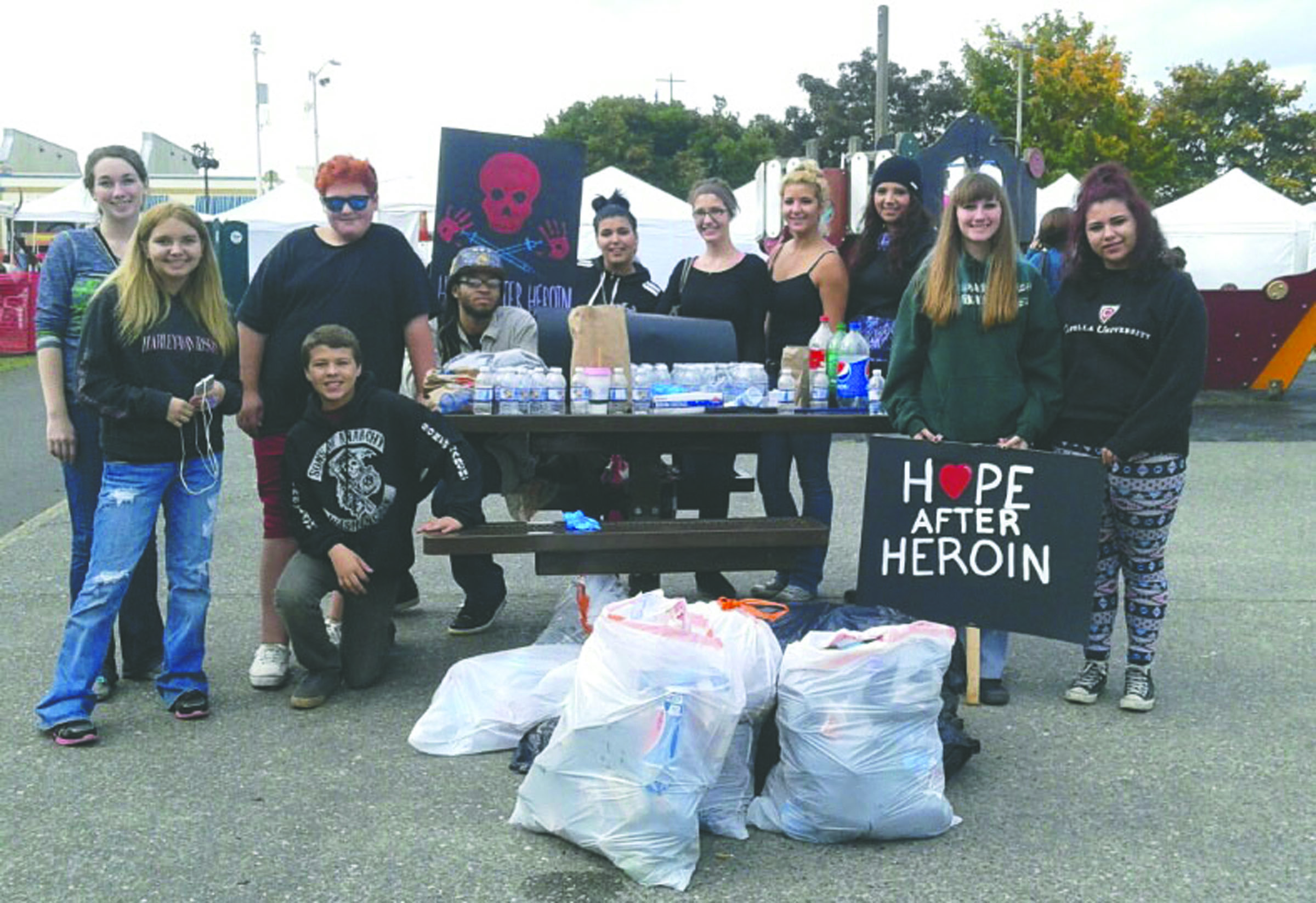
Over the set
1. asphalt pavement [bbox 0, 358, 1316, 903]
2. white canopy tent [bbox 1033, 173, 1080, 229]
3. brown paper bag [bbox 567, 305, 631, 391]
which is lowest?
asphalt pavement [bbox 0, 358, 1316, 903]

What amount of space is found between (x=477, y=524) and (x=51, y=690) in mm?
1499

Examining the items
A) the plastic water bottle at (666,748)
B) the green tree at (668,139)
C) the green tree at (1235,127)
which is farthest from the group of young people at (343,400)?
the green tree at (668,139)

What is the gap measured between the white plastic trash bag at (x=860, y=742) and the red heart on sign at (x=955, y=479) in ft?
3.52

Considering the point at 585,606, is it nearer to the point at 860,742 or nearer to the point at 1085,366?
the point at 860,742

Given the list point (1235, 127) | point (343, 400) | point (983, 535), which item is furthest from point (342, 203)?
point (1235, 127)

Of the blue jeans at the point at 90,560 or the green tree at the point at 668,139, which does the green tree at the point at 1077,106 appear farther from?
the blue jeans at the point at 90,560

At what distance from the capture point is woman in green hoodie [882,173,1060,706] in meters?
4.65

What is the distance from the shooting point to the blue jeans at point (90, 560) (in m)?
4.61

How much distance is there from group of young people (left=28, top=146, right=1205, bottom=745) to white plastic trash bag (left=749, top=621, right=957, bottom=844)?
120cm

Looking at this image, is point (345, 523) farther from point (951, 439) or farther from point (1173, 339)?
point (1173, 339)

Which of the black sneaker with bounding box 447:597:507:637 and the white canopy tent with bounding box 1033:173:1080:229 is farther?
the white canopy tent with bounding box 1033:173:1080:229

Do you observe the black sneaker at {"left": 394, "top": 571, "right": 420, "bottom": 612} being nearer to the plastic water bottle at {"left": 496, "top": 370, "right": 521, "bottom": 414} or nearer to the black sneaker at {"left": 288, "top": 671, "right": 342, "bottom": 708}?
the black sneaker at {"left": 288, "top": 671, "right": 342, "bottom": 708}

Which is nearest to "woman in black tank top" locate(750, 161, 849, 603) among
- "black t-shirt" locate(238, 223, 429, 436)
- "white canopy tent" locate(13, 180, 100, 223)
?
"black t-shirt" locate(238, 223, 429, 436)

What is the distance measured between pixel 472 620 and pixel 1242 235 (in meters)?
19.9
